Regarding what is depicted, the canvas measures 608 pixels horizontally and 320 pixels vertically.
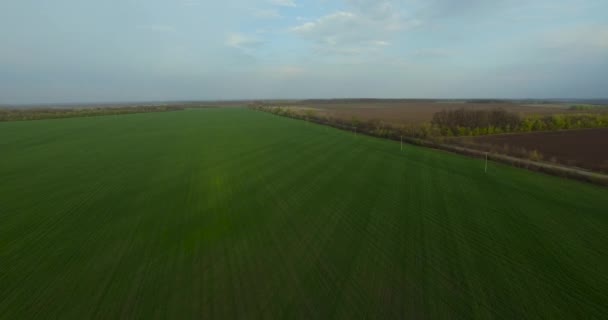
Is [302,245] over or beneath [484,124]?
beneath

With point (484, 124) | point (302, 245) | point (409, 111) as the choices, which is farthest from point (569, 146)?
point (409, 111)

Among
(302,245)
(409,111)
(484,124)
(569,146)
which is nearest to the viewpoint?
(302,245)

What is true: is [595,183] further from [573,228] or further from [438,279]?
[438,279]

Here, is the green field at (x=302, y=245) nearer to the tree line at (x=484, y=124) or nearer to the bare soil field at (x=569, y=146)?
the bare soil field at (x=569, y=146)

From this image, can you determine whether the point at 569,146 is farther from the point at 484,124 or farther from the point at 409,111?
the point at 409,111

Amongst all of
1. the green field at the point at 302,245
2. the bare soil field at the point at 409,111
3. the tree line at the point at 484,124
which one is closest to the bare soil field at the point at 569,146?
the tree line at the point at 484,124

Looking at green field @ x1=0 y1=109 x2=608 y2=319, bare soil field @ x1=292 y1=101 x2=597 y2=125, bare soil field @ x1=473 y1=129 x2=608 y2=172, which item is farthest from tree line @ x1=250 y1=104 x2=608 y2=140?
green field @ x1=0 y1=109 x2=608 y2=319
